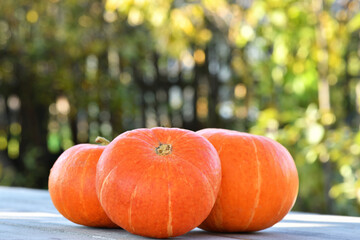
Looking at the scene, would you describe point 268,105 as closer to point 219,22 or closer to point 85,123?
point 219,22

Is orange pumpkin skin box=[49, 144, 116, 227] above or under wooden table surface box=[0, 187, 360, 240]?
above

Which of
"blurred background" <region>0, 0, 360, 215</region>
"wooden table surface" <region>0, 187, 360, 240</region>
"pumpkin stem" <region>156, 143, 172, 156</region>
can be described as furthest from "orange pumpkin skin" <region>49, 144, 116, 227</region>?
"blurred background" <region>0, 0, 360, 215</region>

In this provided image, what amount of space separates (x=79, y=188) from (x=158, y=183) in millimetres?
238

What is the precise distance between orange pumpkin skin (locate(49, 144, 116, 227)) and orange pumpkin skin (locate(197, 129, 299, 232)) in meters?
0.22

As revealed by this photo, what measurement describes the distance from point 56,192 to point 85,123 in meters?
5.58

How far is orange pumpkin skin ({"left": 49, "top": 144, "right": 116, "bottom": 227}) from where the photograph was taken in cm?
121

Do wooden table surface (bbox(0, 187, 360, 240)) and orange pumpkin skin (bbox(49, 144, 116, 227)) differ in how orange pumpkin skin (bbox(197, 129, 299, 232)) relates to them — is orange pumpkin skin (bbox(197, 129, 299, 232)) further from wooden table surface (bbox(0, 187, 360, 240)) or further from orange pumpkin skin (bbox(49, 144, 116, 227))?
orange pumpkin skin (bbox(49, 144, 116, 227))

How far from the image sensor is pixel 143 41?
665 cm

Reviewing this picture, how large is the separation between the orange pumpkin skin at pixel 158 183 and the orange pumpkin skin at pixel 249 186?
6 centimetres

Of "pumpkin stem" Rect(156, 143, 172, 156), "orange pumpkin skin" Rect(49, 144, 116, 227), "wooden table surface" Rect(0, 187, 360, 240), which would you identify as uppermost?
"pumpkin stem" Rect(156, 143, 172, 156)

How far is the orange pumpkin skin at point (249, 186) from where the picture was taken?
1.16 metres

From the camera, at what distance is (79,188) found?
47.9 inches

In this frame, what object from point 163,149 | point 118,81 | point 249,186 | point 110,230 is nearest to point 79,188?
point 110,230

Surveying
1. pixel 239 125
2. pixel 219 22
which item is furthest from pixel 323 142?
pixel 239 125
